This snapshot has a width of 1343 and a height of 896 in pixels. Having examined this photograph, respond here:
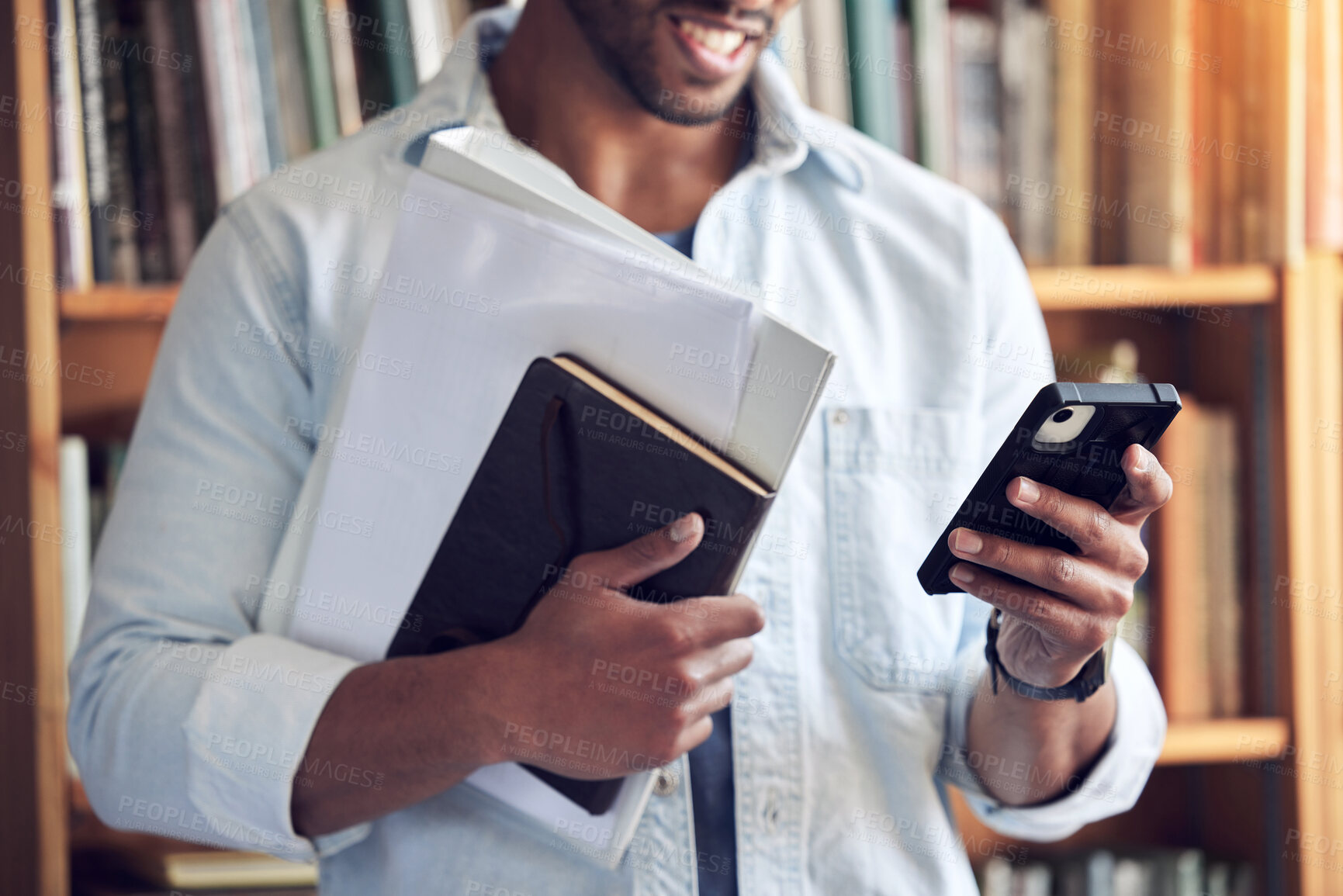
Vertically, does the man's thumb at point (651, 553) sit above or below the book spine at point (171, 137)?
below

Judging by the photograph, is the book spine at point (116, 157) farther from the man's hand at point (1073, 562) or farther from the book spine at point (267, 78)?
the man's hand at point (1073, 562)

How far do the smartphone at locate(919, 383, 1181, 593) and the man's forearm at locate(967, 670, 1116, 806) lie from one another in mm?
162

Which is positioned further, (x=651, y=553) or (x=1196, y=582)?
(x=1196, y=582)

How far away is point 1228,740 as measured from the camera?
100 cm

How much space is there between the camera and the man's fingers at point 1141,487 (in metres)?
0.45

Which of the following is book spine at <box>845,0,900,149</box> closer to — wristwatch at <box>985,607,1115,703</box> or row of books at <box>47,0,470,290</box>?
row of books at <box>47,0,470,290</box>

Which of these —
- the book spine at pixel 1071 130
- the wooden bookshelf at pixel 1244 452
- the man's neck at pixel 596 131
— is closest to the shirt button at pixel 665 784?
the man's neck at pixel 596 131

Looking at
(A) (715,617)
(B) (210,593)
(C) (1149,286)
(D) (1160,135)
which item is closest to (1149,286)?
(C) (1149,286)

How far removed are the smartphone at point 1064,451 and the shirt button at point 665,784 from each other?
0.24 m

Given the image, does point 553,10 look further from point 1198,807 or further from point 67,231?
point 1198,807

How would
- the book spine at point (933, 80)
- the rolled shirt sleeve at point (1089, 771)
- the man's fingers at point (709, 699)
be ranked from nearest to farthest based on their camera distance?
the man's fingers at point (709, 699)
the rolled shirt sleeve at point (1089, 771)
the book spine at point (933, 80)

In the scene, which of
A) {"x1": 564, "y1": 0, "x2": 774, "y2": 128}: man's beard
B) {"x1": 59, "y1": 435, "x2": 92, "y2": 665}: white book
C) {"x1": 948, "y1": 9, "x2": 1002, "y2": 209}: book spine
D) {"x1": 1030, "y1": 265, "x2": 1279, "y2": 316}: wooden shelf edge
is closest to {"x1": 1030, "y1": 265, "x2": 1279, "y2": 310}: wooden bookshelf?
{"x1": 1030, "y1": 265, "x2": 1279, "y2": 316}: wooden shelf edge

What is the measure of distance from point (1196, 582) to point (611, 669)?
80 centimetres

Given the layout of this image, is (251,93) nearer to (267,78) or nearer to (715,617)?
(267,78)
